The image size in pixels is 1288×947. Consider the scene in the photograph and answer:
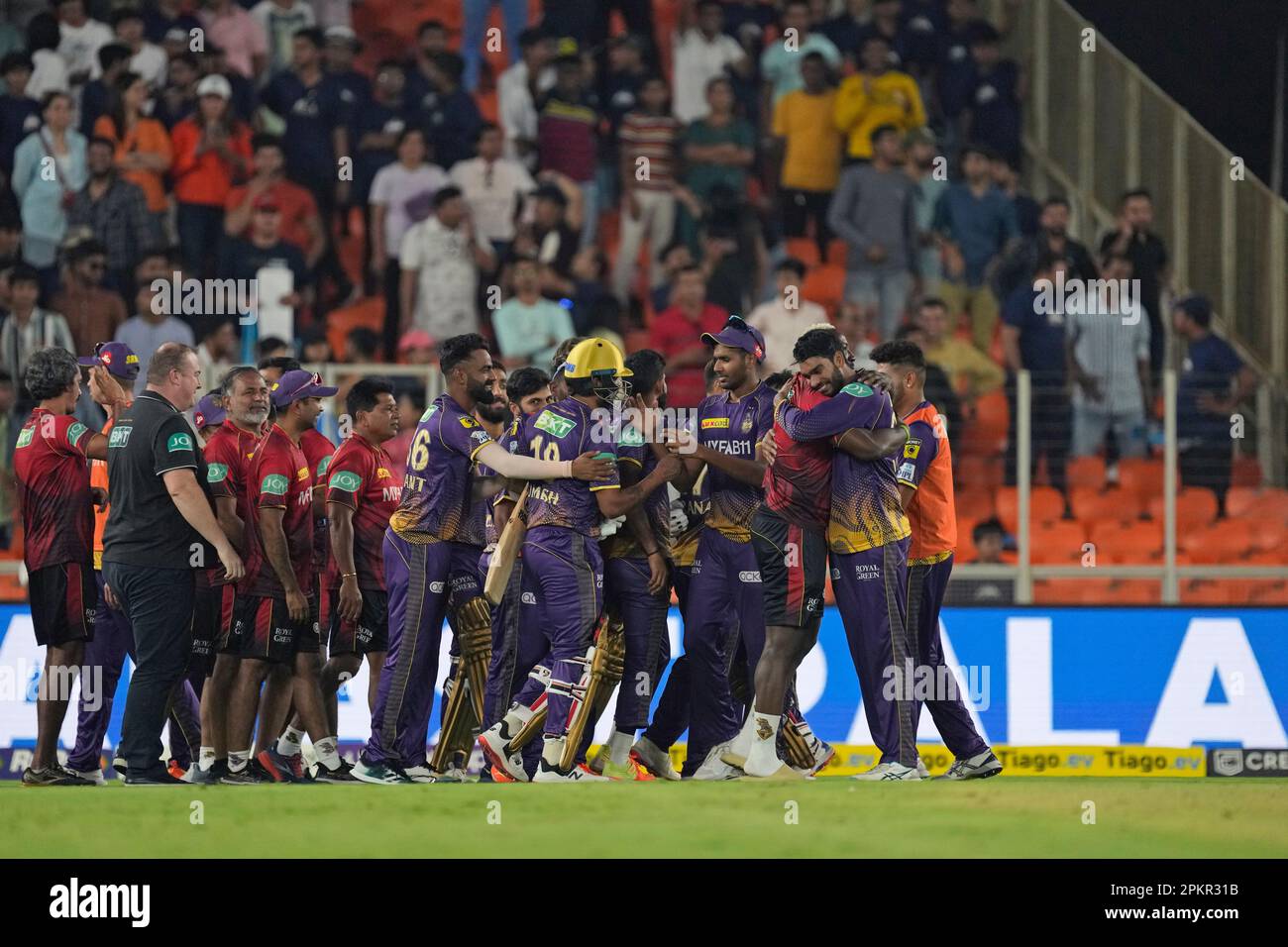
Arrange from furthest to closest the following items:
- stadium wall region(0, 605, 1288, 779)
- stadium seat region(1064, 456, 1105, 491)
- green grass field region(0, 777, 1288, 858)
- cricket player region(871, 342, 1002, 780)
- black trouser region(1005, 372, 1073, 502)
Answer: stadium seat region(1064, 456, 1105, 491) < black trouser region(1005, 372, 1073, 502) < stadium wall region(0, 605, 1288, 779) < cricket player region(871, 342, 1002, 780) < green grass field region(0, 777, 1288, 858)

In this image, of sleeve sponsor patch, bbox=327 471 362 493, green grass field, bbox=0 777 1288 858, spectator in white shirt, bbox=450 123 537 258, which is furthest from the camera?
spectator in white shirt, bbox=450 123 537 258

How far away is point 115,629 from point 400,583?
188 centimetres

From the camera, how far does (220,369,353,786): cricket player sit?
11133mm

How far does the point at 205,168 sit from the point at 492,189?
2.62m

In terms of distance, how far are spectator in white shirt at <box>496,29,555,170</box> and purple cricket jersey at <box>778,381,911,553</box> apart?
376 inches

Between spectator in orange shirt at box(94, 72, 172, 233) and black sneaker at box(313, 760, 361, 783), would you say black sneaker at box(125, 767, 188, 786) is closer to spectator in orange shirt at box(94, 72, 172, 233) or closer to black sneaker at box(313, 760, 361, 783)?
black sneaker at box(313, 760, 361, 783)

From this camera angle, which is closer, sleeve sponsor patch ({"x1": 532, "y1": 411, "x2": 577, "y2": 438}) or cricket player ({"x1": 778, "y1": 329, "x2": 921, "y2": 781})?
cricket player ({"x1": 778, "y1": 329, "x2": 921, "y2": 781})

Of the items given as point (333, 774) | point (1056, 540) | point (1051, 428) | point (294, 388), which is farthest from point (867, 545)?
point (1056, 540)

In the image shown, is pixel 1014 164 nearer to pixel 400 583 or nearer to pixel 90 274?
pixel 90 274

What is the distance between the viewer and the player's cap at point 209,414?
12.2m

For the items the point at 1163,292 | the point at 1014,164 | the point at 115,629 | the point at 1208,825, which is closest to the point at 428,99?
the point at 1014,164

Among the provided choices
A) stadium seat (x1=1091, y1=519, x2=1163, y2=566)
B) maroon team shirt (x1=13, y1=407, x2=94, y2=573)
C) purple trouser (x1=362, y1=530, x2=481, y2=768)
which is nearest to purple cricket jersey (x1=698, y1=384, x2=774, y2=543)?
purple trouser (x1=362, y1=530, x2=481, y2=768)

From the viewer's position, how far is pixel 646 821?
8.71 metres
